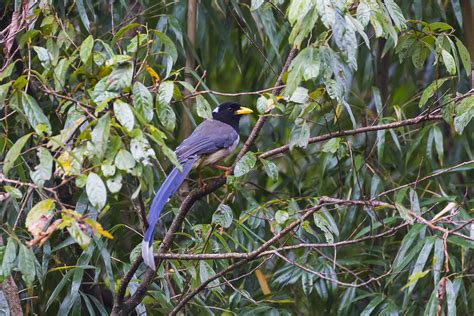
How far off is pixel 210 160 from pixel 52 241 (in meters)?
1.04

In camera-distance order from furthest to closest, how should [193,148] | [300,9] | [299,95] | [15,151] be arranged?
[193,148] → [299,95] → [300,9] → [15,151]

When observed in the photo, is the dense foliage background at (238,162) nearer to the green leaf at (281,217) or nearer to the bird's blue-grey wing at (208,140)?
the green leaf at (281,217)

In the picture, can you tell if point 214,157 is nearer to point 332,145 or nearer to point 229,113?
point 229,113

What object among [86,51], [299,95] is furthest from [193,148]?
[86,51]

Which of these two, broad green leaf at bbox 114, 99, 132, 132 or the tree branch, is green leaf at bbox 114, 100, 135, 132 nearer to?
broad green leaf at bbox 114, 99, 132, 132

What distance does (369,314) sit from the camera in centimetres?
490

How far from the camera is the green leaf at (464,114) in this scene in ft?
12.1

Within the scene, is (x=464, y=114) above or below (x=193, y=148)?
above

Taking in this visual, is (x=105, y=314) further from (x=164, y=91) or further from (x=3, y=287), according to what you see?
(x=164, y=91)

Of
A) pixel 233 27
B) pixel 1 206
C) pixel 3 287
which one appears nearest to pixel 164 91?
pixel 3 287

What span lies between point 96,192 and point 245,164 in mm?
1201

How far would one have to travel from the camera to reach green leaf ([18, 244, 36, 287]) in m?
3.02

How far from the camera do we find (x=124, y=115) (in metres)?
2.81

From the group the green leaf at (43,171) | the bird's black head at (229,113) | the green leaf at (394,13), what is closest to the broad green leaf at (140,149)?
the green leaf at (43,171)
